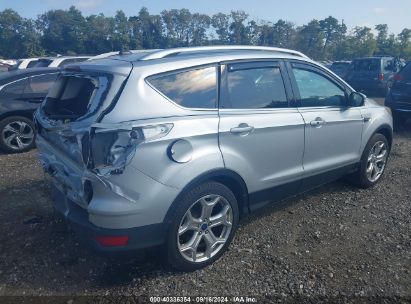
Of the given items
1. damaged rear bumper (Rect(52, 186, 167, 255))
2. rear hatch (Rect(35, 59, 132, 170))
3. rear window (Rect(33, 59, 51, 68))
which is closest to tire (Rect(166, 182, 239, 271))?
damaged rear bumper (Rect(52, 186, 167, 255))

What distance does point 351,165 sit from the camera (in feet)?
14.4

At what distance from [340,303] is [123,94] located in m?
Result: 2.25

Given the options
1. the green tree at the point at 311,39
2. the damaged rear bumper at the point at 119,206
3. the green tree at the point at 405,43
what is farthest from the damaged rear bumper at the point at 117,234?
the green tree at the point at 311,39

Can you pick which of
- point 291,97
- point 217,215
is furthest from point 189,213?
point 291,97

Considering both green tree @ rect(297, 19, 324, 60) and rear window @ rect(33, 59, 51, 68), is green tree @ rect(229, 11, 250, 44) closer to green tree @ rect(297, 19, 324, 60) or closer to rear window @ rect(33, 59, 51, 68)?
green tree @ rect(297, 19, 324, 60)

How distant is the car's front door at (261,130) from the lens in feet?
10.0

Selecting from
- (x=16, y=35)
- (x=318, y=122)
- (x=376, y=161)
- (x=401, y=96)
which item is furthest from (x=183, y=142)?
(x=16, y=35)

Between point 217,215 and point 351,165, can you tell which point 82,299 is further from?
point 351,165

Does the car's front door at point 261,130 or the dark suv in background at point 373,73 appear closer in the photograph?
the car's front door at point 261,130

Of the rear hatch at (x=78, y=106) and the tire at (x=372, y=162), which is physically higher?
the rear hatch at (x=78, y=106)

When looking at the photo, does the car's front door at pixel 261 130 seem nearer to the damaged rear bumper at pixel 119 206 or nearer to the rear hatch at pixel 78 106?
the damaged rear bumper at pixel 119 206

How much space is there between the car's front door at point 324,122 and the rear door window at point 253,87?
0.81 feet

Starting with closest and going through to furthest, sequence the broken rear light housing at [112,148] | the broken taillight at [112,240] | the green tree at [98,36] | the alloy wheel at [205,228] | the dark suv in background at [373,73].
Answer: the broken rear light housing at [112,148] < the broken taillight at [112,240] < the alloy wheel at [205,228] < the dark suv in background at [373,73] < the green tree at [98,36]

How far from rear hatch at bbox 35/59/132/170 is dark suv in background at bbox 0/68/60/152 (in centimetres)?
369
